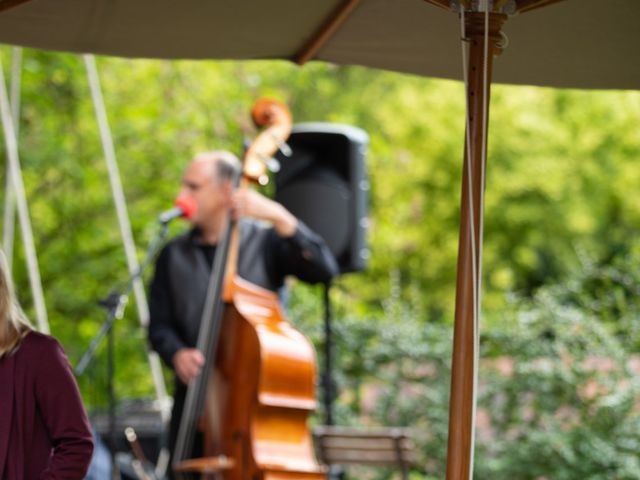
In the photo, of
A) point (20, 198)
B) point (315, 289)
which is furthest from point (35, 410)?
point (315, 289)

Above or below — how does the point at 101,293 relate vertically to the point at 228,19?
below

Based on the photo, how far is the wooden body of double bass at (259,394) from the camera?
6.41 metres

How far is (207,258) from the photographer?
696cm

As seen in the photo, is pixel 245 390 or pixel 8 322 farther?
pixel 245 390

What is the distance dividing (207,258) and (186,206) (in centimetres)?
31

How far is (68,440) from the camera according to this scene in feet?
12.9

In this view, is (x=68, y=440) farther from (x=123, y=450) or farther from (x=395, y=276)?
(x=395, y=276)

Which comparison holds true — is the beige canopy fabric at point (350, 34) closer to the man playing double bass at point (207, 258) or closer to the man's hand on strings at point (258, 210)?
the man's hand on strings at point (258, 210)

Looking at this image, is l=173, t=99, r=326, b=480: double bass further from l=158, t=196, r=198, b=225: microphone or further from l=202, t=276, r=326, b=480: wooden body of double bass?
l=158, t=196, r=198, b=225: microphone

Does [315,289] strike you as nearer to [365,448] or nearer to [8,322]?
[365,448]

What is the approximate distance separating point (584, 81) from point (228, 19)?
3.82ft

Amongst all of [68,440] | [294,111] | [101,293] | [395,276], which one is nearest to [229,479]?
[68,440]

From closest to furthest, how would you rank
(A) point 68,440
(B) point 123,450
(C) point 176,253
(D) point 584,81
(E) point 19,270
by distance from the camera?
(A) point 68,440
(D) point 584,81
(C) point 176,253
(B) point 123,450
(E) point 19,270

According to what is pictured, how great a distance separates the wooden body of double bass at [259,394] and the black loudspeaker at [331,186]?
6.88 ft
